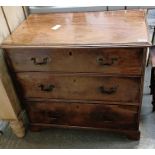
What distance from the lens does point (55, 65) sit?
1206mm

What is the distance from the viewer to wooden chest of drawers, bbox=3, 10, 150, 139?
111 cm

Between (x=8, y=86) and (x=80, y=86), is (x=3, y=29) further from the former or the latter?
(x=80, y=86)

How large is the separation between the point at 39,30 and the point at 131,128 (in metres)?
0.86

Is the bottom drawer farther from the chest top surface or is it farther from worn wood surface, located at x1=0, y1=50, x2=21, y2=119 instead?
the chest top surface

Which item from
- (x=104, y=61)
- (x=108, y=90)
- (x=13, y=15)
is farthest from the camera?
(x=13, y=15)

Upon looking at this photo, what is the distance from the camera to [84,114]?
144 cm

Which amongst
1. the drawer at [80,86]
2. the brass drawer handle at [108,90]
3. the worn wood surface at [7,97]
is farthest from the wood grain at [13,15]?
the brass drawer handle at [108,90]

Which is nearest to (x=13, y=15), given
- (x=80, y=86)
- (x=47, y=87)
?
(x=47, y=87)

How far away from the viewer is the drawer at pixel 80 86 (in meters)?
1.22

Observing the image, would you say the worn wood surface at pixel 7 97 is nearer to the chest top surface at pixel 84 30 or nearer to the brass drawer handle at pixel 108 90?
the chest top surface at pixel 84 30

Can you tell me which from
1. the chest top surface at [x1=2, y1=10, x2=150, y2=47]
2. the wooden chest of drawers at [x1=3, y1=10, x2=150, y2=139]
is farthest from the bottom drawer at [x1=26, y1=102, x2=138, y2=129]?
the chest top surface at [x1=2, y1=10, x2=150, y2=47]

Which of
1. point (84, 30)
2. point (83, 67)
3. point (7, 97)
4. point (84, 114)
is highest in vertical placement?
point (84, 30)

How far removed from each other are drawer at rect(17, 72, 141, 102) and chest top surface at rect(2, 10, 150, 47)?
0.68ft

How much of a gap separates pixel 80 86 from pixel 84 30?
Result: 322 millimetres
